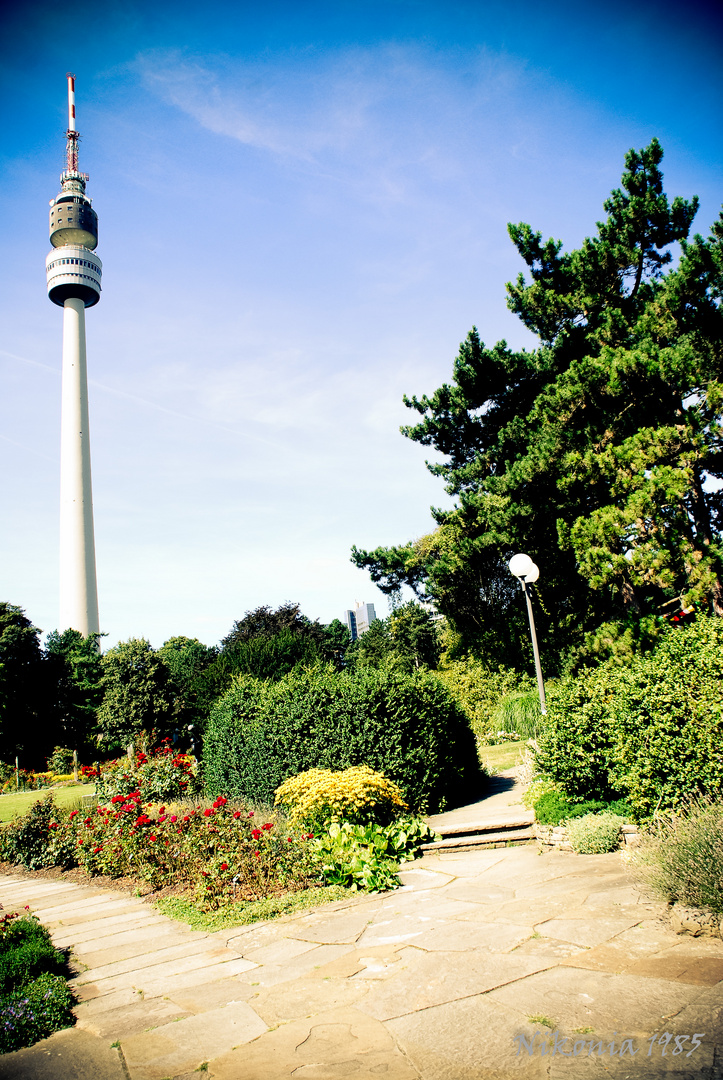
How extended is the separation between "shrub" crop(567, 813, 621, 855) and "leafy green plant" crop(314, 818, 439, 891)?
6.45 ft

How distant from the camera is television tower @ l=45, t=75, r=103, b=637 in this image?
178 ft

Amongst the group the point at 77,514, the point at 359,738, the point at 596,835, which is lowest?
the point at 596,835

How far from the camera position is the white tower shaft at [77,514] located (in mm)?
53938

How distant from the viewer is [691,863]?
13.0ft

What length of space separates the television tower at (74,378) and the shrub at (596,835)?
2112 inches

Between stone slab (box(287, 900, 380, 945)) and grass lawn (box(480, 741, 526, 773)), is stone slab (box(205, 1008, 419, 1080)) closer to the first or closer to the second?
stone slab (box(287, 900, 380, 945))

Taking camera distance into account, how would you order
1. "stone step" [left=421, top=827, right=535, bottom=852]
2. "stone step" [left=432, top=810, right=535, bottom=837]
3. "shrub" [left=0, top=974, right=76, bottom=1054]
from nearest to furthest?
"shrub" [left=0, top=974, right=76, bottom=1054] < "stone step" [left=421, top=827, right=535, bottom=852] < "stone step" [left=432, top=810, right=535, bottom=837]

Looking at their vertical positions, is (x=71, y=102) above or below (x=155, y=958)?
above

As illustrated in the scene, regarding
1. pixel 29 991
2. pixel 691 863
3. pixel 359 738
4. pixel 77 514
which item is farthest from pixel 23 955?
pixel 77 514

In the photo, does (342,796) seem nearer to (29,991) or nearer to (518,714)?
(29,991)

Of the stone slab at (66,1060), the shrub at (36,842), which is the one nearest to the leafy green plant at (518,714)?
the shrub at (36,842)

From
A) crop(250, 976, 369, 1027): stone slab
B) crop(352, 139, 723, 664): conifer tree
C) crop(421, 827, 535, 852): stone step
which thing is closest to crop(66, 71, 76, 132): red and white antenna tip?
crop(352, 139, 723, 664): conifer tree

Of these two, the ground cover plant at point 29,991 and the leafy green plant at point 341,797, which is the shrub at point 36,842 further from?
the ground cover plant at point 29,991

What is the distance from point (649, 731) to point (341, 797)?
12.0 feet
